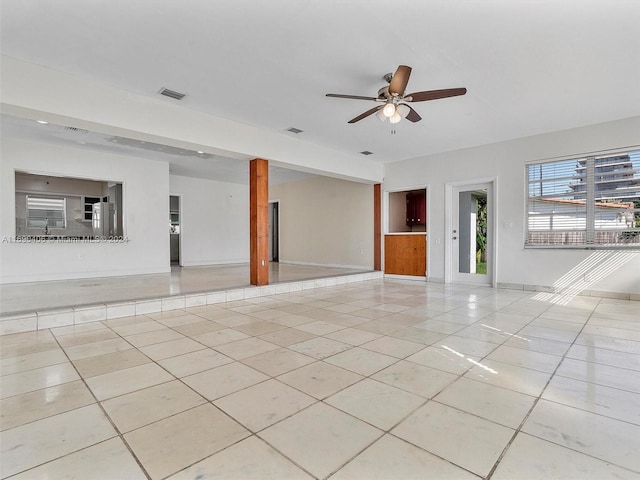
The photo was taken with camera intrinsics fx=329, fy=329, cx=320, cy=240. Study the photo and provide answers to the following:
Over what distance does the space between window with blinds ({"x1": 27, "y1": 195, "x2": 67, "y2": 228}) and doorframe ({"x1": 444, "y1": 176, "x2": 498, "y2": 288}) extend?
817cm

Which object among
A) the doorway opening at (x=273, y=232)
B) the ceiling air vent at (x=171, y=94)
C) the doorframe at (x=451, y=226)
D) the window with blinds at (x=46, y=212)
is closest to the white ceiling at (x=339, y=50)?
the ceiling air vent at (x=171, y=94)

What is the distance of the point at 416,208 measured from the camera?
8.66 metres

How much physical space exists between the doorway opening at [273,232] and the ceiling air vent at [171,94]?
7513 mm

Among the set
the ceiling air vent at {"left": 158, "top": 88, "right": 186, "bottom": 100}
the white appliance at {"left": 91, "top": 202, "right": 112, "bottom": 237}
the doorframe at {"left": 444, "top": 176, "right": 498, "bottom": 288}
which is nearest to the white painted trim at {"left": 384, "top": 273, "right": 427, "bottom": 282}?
the doorframe at {"left": 444, "top": 176, "right": 498, "bottom": 288}

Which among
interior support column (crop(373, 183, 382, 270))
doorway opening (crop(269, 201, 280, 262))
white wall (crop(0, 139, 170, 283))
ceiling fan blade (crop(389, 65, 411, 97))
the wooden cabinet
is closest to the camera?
ceiling fan blade (crop(389, 65, 411, 97))

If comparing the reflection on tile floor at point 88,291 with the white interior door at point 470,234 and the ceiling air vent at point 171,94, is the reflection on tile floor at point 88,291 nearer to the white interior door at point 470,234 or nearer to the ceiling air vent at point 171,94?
the ceiling air vent at point 171,94

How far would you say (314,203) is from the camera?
33.1 ft

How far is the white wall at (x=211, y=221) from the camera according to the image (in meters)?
9.79

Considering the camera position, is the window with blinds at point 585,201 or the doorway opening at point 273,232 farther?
the doorway opening at point 273,232

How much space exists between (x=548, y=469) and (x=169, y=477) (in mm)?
1559

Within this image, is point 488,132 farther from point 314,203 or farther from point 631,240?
point 314,203

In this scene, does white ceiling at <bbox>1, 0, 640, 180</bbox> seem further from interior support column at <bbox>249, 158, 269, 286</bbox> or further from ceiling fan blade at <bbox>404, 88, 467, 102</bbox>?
interior support column at <bbox>249, 158, 269, 286</bbox>

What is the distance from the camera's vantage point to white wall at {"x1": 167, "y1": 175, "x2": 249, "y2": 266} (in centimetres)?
979

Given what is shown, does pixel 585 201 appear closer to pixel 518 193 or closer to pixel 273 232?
pixel 518 193
